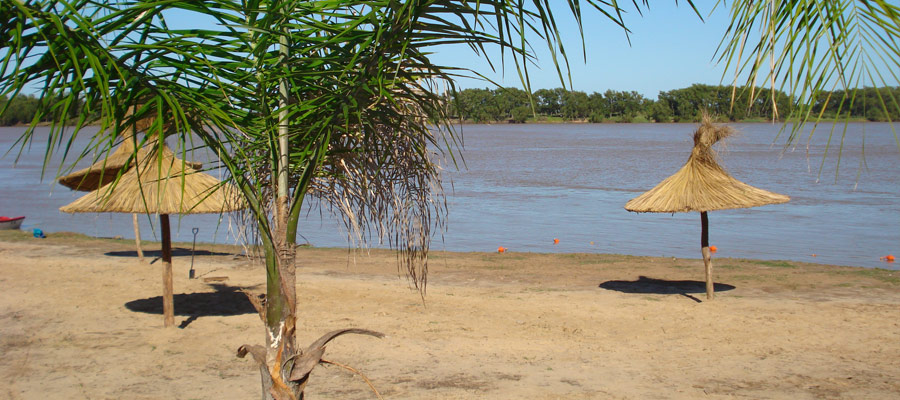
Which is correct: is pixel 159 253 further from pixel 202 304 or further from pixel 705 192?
pixel 705 192

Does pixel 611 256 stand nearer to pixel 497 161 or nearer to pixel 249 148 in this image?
pixel 249 148

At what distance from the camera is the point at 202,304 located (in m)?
10.7

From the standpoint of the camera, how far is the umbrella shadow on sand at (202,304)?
1022cm

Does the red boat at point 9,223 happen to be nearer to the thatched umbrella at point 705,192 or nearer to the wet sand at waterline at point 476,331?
the wet sand at waterline at point 476,331

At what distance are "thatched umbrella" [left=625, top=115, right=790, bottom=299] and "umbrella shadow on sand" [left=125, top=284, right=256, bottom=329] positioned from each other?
5.72 metres

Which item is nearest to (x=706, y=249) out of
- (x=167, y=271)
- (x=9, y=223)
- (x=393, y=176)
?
(x=167, y=271)

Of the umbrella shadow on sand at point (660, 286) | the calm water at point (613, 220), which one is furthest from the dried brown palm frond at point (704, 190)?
the umbrella shadow on sand at point (660, 286)

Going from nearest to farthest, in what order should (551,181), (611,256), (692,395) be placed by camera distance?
1. (692,395)
2. (611,256)
3. (551,181)

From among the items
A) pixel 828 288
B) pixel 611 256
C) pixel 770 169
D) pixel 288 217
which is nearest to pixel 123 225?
pixel 611 256

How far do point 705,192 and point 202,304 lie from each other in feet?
23.3

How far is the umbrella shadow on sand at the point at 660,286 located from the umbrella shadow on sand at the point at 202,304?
Result: 18.3 feet

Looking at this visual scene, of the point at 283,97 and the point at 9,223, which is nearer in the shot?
the point at 283,97

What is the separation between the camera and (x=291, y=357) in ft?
11.3

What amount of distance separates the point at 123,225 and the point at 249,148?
2203 cm
